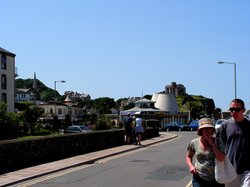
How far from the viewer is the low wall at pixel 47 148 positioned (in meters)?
15.2

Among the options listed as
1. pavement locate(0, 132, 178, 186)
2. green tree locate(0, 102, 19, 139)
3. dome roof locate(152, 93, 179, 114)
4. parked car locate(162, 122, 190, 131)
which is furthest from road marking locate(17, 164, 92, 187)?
dome roof locate(152, 93, 179, 114)

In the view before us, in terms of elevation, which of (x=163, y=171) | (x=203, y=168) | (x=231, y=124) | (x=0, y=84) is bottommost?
(x=163, y=171)

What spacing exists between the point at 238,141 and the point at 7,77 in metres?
76.9

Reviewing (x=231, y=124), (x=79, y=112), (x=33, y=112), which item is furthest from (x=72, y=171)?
(x=79, y=112)

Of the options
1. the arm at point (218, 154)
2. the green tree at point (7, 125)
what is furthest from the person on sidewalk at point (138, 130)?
the arm at point (218, 154)

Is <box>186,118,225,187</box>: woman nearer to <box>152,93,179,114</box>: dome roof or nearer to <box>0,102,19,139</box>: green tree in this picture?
<box>0,102,19,139</box>: green tree

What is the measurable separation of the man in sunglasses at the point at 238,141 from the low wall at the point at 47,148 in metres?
9.38

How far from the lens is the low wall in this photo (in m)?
15.2

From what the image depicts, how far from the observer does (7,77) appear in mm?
80688

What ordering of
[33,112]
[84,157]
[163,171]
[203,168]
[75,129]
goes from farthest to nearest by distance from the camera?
[33,112]
[75,129]
[84,157]
[163,171]
[203,168]

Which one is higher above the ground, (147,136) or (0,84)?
(0,84)

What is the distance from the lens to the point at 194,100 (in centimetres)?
17075

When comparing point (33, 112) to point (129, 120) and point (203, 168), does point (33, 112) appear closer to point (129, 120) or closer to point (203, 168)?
point (129, 120)

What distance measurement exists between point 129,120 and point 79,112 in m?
144
